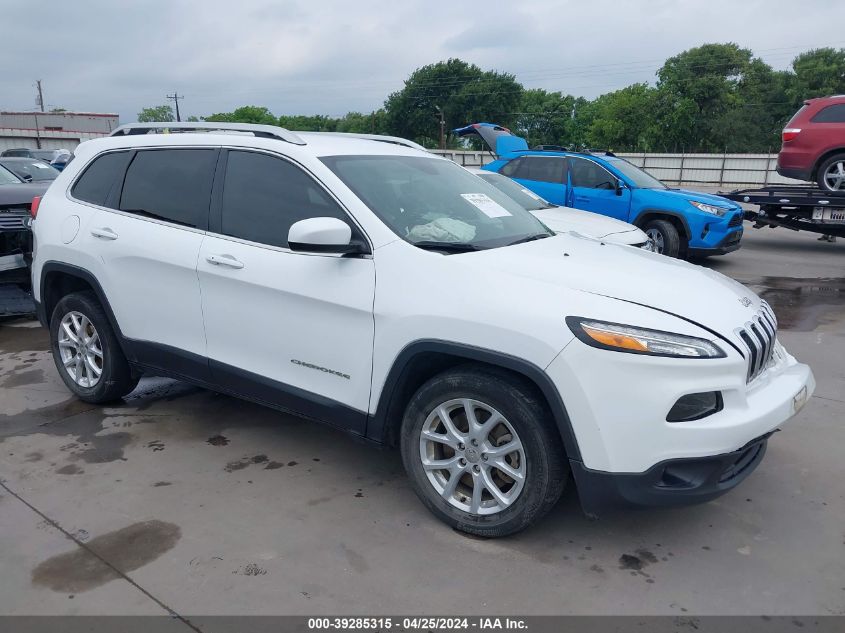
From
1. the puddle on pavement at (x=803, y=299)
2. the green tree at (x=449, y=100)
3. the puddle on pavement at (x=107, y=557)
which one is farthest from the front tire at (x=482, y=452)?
the green tree at (x=449, y=100)

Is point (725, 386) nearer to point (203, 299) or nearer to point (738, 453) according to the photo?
point (738, 453)

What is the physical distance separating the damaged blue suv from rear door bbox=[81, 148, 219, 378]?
7.45 metres

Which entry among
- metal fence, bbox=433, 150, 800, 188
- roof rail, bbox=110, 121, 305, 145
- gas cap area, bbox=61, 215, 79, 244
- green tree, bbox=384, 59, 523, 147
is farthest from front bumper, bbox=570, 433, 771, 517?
green tree, bbox=384, 59, 523, 147

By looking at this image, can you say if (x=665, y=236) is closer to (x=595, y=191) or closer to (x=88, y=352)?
(x=595, y=191)

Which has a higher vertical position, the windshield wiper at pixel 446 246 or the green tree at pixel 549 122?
the green tree at pixel 549 122

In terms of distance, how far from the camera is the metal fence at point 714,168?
103 feet

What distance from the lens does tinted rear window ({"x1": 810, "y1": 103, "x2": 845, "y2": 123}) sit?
11273mm

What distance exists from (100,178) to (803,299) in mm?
7711

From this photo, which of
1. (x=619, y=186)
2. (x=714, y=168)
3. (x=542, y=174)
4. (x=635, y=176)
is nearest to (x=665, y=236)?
(x=619, y=186)

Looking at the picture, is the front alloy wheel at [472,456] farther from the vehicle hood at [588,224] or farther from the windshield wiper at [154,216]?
the vehicle hood at [588,224]

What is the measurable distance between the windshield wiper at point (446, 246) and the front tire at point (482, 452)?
1.90 feet

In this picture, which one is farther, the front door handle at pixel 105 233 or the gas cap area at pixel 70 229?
the gas cap area at pixel 70 229

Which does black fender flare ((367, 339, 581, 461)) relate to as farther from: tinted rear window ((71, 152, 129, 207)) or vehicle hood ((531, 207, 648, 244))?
vehicle hood ((531, 207, 648, 244))

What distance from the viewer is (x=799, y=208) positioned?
11531 millimetres
